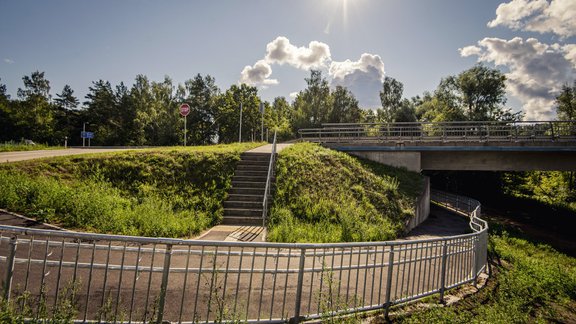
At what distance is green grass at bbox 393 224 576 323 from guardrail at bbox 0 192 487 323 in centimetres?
48

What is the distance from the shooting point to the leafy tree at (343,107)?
55812mm

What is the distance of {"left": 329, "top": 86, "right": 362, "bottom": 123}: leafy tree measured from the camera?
183 feet

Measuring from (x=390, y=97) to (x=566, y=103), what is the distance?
2596 cm

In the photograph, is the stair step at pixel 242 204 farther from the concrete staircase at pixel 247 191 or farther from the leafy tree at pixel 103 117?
the leafy tree at pixel 103 117

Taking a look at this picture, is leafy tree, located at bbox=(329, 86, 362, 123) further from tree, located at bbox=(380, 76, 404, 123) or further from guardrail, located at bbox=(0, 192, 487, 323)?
guardrail, located at bbox=(0, 192, 487, 323)

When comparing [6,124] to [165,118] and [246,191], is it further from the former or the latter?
[246,191]

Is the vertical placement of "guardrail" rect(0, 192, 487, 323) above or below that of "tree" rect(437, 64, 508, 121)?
below

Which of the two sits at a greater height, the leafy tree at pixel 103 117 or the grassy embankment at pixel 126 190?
the leafy tree at pixel 103 117

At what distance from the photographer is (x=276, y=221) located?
1058 cm

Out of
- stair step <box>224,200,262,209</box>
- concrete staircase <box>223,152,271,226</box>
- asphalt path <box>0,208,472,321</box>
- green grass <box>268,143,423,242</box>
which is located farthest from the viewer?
stair step <box>224,200,262,209</box>

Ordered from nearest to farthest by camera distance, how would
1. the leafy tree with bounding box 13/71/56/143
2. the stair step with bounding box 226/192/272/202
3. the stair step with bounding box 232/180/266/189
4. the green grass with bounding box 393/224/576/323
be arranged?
the green grass with bounding box 393/224/576/323 → the stair step with bounding box 226/192/272/202 → the stair step with bounding box 232/180/266/189 → the leafy tree with bounding box 13/71/56/143

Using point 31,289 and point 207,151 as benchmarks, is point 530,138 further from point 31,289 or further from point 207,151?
point 31,289

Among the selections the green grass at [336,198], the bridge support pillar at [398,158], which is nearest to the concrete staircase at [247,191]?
the green grass at [336,198]

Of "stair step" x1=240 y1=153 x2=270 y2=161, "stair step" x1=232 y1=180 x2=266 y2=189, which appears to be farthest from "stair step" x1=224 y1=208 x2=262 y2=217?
"stair step" x1=240 y1=153 x2=270 y2=161
